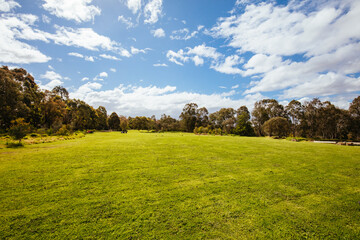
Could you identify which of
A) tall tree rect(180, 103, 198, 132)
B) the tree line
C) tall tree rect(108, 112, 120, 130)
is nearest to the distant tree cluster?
the tree line

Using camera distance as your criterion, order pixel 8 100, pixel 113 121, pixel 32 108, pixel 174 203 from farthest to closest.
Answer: pixel 113 121 < pixel 32 108 < pixel 8 100 < pixel 174 203

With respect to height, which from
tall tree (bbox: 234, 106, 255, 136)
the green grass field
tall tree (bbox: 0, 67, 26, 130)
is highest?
tall tree (bbox: 0, 67, 26, 130)

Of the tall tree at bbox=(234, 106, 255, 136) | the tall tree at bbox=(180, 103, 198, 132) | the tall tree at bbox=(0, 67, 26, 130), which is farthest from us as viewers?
the tall tree at bbox=(180, 103, 198, 132)

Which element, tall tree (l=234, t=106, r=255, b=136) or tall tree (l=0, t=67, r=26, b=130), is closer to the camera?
tall tree (l=0, t=67, r=26, b=130)

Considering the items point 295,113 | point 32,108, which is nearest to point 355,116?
point 295,113

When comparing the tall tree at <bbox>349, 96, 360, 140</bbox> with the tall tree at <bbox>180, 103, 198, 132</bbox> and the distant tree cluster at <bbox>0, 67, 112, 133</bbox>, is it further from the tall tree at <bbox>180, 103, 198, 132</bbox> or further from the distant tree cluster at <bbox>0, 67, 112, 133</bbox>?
the distant tree cluster at <bbox>0, 67, 112, 133</bbox>

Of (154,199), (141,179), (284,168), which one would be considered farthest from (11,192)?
(284,168)

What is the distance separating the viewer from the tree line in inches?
919

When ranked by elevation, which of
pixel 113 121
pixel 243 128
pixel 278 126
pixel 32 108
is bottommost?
pixel 243 128

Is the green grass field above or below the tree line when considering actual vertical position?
below

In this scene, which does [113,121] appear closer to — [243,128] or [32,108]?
[32,108]

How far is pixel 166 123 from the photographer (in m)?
61.3

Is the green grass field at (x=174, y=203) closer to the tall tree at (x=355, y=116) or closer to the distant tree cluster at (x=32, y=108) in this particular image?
the distant tree cluster at (x=32, y=108)

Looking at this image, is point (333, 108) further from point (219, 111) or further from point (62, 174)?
point (62, 174)
